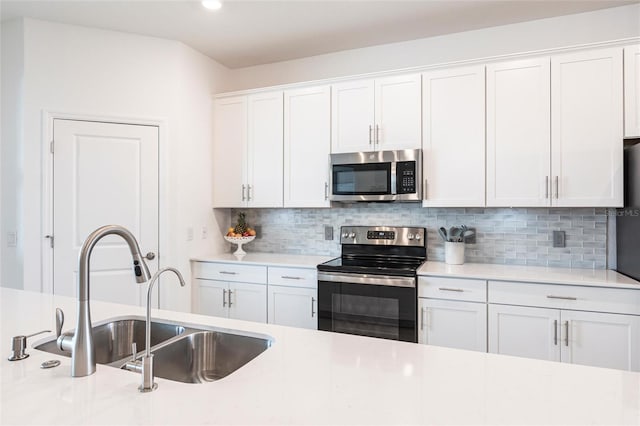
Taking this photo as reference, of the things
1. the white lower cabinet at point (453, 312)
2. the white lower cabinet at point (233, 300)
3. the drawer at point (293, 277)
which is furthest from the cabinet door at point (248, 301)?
the white lower cabinet at point (453, 312)

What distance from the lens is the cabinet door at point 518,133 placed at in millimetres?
2604

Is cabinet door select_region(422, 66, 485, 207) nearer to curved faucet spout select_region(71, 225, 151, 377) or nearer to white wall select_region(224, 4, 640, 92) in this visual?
white wall select_region(224, 4, 640, 92)

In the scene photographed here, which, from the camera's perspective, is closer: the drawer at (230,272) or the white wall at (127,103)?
the white wall at (127,103)

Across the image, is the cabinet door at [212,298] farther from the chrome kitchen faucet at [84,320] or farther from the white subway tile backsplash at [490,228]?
the chrome kitchen faucet at [84,320]

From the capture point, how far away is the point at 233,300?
3.27 m

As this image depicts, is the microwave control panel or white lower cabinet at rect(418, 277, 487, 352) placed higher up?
the microwave control panel

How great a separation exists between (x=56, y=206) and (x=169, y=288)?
105 cm

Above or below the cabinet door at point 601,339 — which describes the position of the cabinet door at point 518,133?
above

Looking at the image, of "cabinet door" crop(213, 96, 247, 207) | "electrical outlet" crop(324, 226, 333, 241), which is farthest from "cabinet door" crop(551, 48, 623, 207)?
"cabinet door" crop(213, 96, 247, 207)

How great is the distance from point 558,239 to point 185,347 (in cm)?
265

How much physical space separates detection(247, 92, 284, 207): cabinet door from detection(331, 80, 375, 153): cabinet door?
0.51 metres

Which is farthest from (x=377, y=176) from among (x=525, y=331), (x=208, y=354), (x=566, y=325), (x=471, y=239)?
(x=208, y=354)

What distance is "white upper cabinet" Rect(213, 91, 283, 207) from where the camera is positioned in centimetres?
341

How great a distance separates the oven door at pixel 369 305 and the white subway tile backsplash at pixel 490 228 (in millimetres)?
686
